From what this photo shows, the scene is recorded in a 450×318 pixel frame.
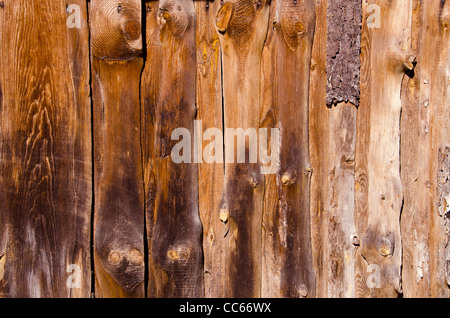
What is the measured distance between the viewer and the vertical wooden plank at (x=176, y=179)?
169 cm

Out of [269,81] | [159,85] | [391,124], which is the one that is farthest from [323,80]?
[159,85]

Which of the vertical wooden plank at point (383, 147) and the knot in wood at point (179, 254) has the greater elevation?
the vertical wooden plank at point (383, 147)

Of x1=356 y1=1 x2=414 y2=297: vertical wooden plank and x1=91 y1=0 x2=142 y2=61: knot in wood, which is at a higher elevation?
x1=91 y1=0 x2=142 y2=61: knot in wood

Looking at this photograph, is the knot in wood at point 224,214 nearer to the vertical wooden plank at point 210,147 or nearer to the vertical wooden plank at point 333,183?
the vertical wooden plank at point 210,147

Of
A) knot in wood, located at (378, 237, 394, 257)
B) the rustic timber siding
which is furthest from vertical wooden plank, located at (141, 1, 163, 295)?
knot in wood, located at (378, 237, 394, 257)

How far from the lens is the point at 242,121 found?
173 cm

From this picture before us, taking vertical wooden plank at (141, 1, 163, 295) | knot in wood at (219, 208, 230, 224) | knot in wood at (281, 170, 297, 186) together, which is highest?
vertical wooden plank at (141, 1, 163, 295)

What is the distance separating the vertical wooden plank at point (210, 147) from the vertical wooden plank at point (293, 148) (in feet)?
0.93

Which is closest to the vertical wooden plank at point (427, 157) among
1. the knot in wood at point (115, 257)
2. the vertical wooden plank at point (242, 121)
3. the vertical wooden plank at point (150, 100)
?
the vertical wooden plank at point (242, 121)

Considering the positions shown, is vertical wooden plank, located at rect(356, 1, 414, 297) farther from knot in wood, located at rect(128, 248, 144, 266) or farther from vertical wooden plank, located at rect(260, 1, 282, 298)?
knot in wood, located at rect(128, 248, 144, 266)

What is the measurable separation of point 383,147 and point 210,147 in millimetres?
887

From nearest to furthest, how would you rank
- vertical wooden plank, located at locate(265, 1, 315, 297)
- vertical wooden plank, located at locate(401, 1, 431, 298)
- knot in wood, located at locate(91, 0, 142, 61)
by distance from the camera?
knot in wood, located at locate(91, 0, 142, 61) < vertical wooden plank, located at locate(265, 1, 315, 297) < vertical wooden plank, located at locate(401, 1, 431, 298)

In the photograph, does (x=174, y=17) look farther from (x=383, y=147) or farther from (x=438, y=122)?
(x=438, y=122)

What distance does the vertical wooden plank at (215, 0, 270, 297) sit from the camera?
169 cm
